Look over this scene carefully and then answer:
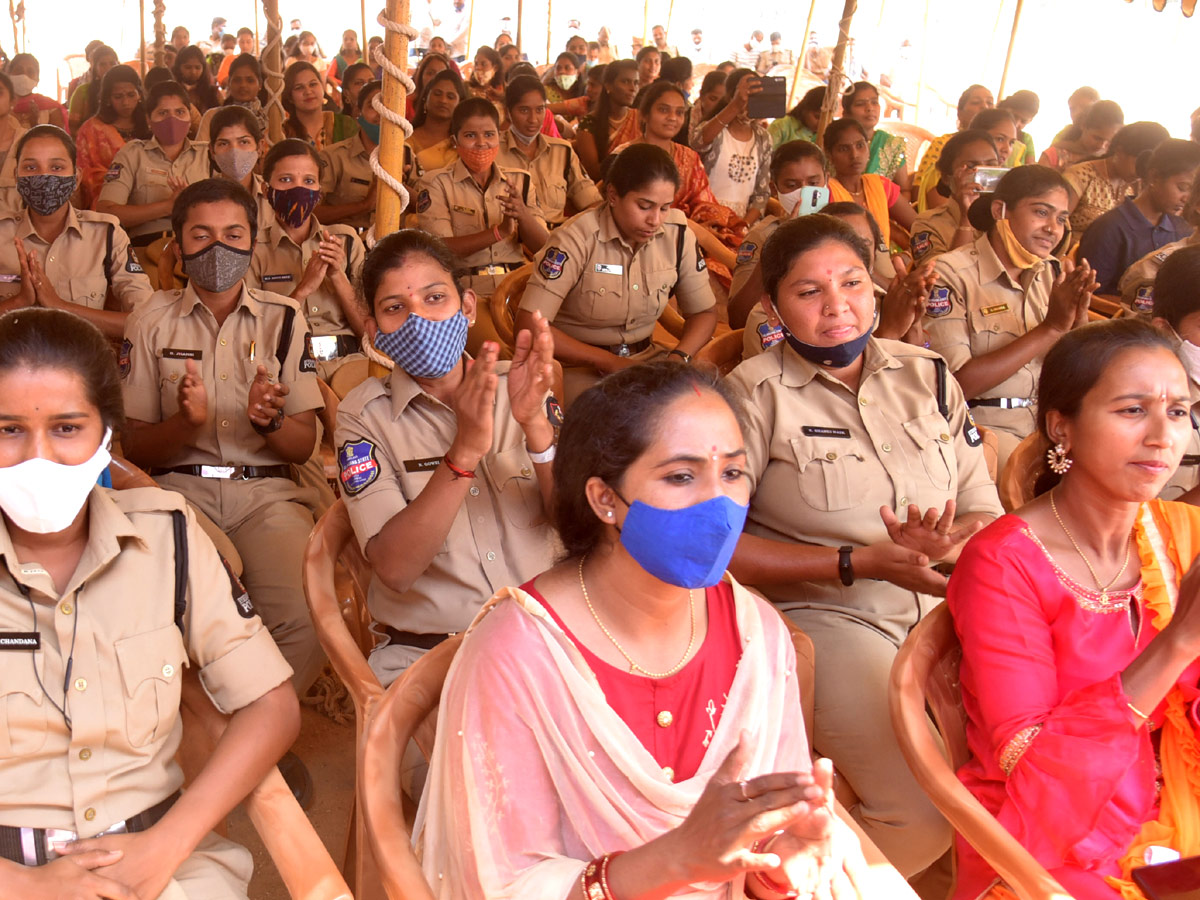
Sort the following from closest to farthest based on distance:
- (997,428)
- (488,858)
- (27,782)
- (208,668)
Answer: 1. (488,858)
2. (27,782)
3. (208,668)
4. (997,428)

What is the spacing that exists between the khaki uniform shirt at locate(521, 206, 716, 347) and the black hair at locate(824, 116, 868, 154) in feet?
4.71

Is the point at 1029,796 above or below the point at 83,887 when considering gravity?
above

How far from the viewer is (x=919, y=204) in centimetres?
649

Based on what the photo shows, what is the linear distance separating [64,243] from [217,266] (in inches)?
47.5

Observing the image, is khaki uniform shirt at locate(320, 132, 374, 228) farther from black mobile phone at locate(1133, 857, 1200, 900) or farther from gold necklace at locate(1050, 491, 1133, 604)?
black mobile phone at locate(1133, 857, 1200, 900)

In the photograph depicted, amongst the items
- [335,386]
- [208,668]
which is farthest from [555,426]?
[335,386]

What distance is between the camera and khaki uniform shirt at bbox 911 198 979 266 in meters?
5.06

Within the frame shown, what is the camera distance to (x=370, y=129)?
6566 millimetres

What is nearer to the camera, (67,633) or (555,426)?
(67,633)

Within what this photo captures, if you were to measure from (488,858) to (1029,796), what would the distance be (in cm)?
78

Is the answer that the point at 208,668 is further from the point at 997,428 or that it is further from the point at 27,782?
the point at 997,428

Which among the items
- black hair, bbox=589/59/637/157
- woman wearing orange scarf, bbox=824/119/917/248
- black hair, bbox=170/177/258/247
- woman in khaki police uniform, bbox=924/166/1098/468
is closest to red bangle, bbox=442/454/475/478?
black hair, bbox=170/177/258/247

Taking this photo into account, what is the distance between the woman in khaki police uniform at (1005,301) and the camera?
3.27m

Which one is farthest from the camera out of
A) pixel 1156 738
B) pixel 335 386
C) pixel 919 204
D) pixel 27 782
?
pixel 919 204
